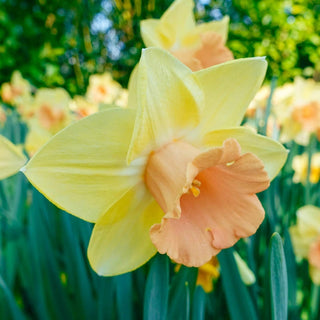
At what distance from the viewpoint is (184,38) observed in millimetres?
929

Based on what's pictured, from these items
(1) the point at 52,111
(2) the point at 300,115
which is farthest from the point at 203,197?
(1) the point at 52,111

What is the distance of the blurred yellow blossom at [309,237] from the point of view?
106cm

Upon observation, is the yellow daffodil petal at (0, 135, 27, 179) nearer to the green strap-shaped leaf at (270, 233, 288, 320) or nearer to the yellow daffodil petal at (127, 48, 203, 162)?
the yellow daffodil petal at (127, 48, 203, 162)

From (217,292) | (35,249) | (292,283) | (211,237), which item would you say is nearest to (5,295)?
(35,249)

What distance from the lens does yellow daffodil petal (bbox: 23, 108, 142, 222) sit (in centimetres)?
50

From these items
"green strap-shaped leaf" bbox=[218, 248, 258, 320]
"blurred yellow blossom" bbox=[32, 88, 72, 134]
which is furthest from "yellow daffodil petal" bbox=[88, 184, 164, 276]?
"blurred yellow blossom" bbox=[32, 88, 72, 134]

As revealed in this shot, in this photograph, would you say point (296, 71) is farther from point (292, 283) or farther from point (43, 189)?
point (43, 189)

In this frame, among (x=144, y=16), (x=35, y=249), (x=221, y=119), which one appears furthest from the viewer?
(x=144, y=16)

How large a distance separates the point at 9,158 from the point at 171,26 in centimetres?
53

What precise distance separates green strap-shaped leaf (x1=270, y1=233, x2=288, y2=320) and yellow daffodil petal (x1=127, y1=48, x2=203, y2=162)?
0.21 meters

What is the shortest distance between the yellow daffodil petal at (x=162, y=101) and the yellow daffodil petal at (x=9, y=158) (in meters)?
0.18

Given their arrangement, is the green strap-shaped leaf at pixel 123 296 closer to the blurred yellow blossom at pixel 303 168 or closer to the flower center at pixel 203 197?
the flower center at pixel 203 197

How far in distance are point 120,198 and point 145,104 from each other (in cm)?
14

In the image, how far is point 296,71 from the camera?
16.2 ft
